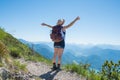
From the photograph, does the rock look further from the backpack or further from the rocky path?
the backpack

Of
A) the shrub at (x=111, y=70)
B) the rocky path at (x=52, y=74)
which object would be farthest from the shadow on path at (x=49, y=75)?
the shrub at (x=111, y=70)

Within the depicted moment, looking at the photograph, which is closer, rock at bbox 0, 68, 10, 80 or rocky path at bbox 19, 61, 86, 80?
rock at bbox 0, 68, 10, 80

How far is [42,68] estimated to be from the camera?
1260 centimetres

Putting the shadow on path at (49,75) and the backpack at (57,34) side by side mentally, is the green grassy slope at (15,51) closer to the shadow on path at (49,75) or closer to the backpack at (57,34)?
the backpack at (57,34)

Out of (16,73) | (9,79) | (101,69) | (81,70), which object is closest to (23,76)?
(16,73)

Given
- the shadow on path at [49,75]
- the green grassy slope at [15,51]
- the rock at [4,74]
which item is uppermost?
the green grassy slope at [15,51]

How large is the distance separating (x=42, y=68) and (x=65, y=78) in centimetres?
189

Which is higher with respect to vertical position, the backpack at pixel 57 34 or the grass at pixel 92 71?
the backpack at pixel 57 34

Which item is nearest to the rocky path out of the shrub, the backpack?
the backpack

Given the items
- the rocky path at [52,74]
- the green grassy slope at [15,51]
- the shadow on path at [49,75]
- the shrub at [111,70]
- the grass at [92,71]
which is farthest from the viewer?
the green grassy slope at [15,51]

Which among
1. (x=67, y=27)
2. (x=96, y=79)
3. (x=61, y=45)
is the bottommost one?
(x=96, y=79)

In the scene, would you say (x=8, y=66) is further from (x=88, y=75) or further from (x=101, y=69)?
(x=101, y=69)

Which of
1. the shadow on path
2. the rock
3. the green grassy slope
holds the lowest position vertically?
the shadow on path

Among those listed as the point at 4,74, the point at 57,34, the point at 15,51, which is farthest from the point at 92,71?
the point at 4,74
